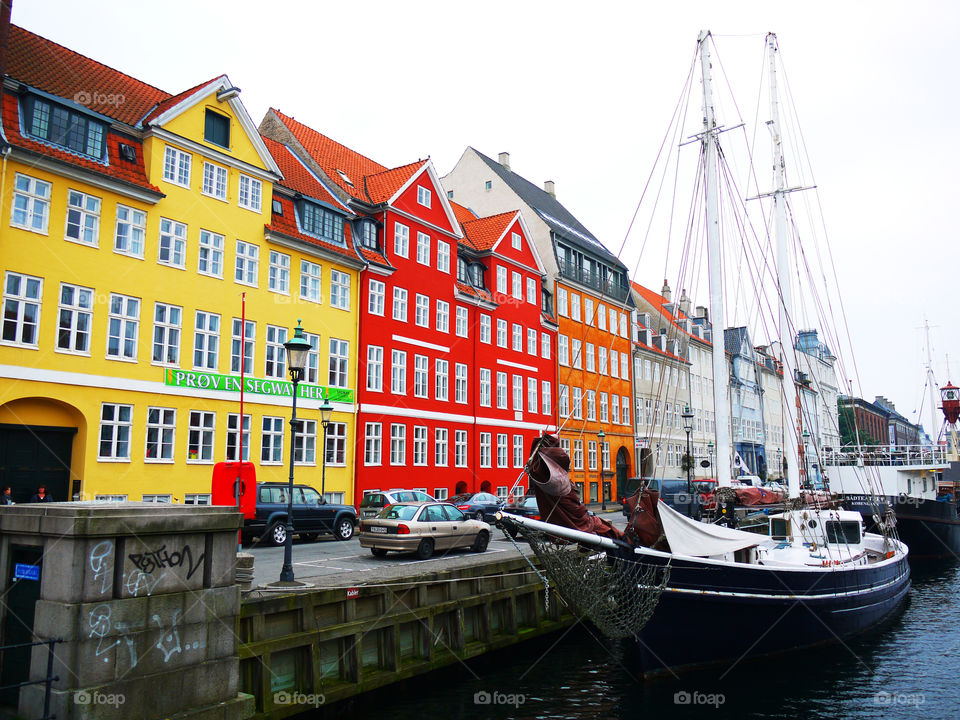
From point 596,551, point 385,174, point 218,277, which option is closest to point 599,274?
point 385,174

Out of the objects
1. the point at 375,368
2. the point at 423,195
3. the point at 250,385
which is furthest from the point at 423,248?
the point at 250,385

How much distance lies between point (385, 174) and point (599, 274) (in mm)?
22603

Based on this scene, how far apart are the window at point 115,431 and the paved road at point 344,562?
630cm

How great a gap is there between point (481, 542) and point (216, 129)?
63.5 feet

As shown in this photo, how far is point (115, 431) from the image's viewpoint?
1005 inches

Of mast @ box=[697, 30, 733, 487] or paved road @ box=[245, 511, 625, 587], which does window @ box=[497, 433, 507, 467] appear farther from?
mast @ box=[697, 30, 733, 487]

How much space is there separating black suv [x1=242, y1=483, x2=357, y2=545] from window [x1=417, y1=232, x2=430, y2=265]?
17026 millimetres

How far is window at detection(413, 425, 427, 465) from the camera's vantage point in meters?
38.2

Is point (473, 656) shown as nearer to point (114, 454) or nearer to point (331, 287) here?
point (114, 454)

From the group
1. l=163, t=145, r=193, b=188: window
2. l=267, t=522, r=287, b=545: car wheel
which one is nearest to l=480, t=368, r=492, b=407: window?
l=163, t=145, r=193, b=188: window

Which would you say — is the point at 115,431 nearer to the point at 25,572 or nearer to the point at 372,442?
the point at 372,442

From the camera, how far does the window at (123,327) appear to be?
25797mm

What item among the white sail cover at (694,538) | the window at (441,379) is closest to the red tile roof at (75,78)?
the window at (441,379)

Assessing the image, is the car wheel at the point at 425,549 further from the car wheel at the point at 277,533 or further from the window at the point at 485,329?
the window at the point at 485,329
